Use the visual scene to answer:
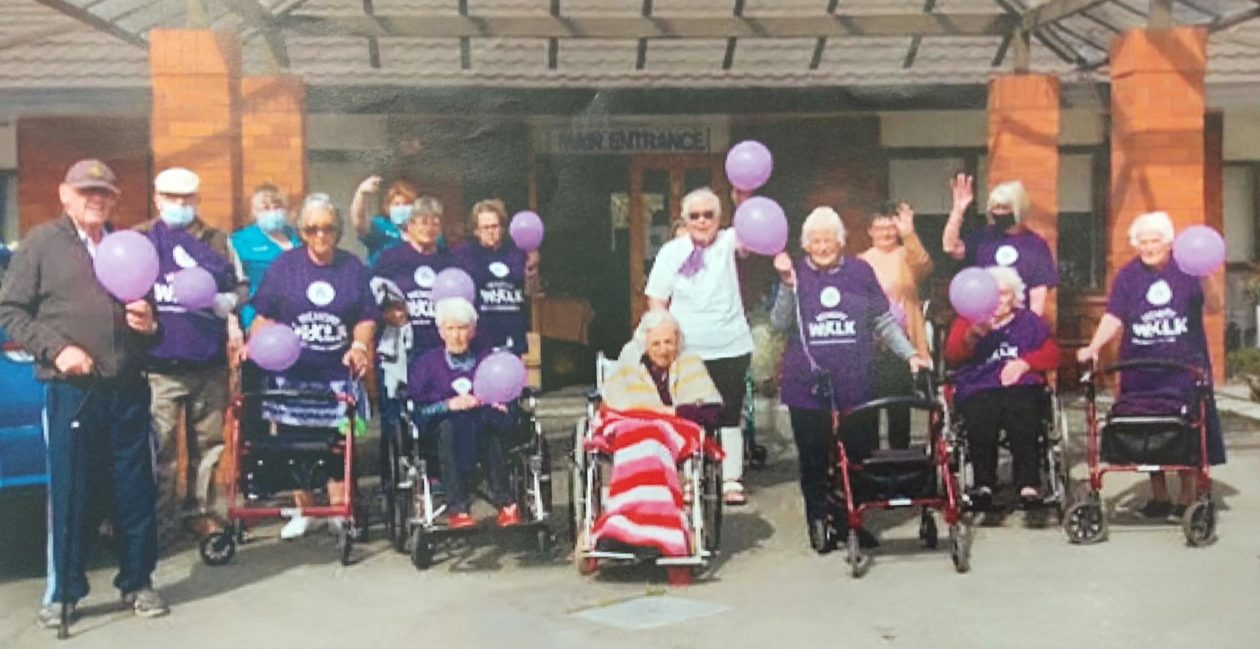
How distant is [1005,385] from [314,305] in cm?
332

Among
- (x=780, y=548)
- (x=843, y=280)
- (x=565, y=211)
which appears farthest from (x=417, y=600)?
(x=565, y=211)

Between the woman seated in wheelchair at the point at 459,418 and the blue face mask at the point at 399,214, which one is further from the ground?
the blue face mask at the point at 399,214

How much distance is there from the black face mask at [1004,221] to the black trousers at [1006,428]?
1.17 metres

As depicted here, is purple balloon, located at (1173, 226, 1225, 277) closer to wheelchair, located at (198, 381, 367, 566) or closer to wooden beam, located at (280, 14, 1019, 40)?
wooden beam, located at (280, 14, 1019, 40)

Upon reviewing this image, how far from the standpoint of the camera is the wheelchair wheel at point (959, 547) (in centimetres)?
587

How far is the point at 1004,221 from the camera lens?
753 centimetres

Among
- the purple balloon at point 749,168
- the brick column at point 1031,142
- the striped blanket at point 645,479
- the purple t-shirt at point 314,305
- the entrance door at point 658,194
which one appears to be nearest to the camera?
the striped blanket at point 645,479

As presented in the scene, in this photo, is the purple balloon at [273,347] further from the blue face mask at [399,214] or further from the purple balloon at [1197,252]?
the purple balloon at [1197,252]

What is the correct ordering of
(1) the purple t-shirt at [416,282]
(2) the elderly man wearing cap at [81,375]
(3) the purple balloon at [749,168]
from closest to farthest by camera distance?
1. (2) the elderly man wearing cap at [81,375]
2. (1) the purple t-shirt at [416,282]
3. (3) the purple balloon at [749,168]

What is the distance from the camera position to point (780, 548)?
21.2 feet

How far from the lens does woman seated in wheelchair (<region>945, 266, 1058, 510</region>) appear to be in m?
6.65

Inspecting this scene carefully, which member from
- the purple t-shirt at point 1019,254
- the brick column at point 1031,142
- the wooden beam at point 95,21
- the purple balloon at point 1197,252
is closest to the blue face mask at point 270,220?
the wooden beam at point 95,21

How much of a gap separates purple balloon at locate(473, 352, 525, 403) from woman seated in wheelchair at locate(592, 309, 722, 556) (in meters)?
0.42

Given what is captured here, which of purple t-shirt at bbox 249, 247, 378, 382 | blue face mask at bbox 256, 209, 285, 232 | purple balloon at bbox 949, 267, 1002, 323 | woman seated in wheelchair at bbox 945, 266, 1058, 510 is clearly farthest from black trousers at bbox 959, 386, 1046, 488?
blue face mask at bbox 256, 209, 285, 232
